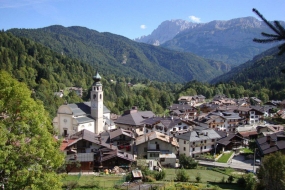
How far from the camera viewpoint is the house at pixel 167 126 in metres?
53.7

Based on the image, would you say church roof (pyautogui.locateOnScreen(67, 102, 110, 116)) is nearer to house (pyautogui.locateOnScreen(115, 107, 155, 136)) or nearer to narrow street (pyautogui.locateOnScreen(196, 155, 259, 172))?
house (pyautogui.locateOnScreen(115, 107, 155, 136))

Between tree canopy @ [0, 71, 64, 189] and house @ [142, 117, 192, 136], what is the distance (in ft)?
135

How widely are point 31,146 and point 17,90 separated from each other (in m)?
2.55

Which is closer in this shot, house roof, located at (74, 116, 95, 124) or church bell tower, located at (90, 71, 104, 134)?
house roof, located at (74, 116, 95, 124)

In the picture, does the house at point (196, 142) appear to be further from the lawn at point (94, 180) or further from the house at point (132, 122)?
the lawn at point (94, 180)

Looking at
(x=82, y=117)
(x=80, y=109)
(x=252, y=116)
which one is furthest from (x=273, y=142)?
(x=252, y=116)

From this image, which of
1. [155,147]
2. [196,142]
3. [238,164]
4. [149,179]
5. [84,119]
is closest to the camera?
[149,179]

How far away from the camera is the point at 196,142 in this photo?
4503cm

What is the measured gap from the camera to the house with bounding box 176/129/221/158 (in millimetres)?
44531

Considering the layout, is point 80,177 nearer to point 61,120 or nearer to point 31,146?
point 31,146

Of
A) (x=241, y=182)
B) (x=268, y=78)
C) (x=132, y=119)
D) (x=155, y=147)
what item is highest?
(x=268, y=78)

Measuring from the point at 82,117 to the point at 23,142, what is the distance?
1476 inches

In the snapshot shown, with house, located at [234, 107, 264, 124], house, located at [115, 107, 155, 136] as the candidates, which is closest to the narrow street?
house, located at [115, 107, 155, 136]

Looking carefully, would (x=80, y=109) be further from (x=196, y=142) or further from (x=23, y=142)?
(x=23, y=142)
